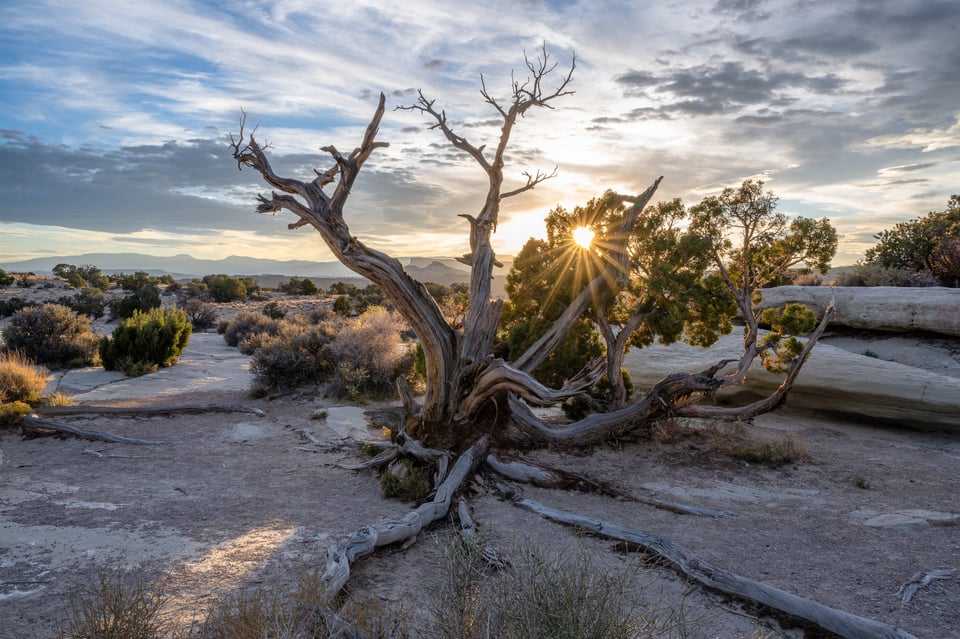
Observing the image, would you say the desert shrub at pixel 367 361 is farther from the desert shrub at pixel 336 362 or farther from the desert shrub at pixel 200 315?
the desert shrub at pixel 200 315

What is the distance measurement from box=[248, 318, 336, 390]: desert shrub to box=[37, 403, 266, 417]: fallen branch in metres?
1.62

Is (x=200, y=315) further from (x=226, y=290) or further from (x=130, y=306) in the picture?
(x=226, y=290)

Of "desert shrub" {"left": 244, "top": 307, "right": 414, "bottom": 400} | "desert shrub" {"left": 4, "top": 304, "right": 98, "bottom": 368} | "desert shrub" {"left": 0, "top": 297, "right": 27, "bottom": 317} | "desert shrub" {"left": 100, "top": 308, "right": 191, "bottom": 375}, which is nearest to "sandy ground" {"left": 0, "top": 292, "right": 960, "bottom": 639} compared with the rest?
"desert shrub" {"left": 244, "top": 307, "right": 414, "bottom": 400}

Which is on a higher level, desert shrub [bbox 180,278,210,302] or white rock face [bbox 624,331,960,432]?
white rock face [bbox 624,331,960,432]

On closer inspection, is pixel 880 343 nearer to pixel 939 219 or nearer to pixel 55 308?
pixel 939 219

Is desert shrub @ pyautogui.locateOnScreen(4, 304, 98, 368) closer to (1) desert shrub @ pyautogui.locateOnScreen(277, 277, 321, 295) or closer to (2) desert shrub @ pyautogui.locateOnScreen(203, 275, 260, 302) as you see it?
(2) desert shrub @ pyautogui.locateOnScreen(203, 275, 260, 302)

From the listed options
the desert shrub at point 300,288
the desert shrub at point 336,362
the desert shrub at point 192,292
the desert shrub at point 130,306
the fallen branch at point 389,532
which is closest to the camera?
the fallen branch at point 389,532

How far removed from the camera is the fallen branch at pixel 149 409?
35.3 feet

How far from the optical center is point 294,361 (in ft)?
47.8

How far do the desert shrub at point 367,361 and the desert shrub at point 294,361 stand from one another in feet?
1.17

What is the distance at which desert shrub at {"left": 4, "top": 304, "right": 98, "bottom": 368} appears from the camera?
52.7 ft

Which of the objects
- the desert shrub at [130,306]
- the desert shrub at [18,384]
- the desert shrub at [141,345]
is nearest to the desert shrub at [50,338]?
the desert shrub at [141,345]

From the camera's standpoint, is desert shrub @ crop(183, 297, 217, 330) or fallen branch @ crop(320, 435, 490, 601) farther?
desert shrub @ crop(183, 297, 217, 330)

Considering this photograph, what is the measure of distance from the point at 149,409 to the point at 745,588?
10965mm
